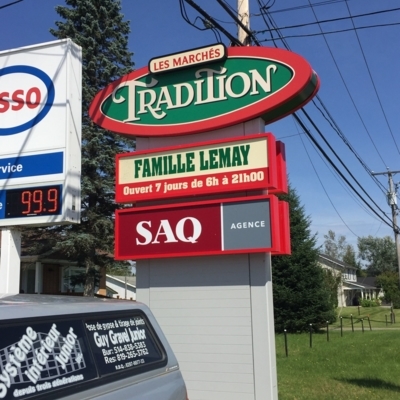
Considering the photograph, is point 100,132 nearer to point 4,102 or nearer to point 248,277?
point 4,102

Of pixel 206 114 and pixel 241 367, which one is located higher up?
pixel 206 114

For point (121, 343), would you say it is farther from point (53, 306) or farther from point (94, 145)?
point (94, 145)

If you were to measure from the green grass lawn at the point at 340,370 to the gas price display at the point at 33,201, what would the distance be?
521 centimetres

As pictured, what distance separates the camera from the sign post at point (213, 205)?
23.6ft

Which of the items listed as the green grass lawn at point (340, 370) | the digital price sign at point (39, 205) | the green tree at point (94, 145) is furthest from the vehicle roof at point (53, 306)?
the green tree at point (94, 145)

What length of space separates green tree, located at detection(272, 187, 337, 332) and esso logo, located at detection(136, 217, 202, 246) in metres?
16.0

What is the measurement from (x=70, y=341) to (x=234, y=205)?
171 inches

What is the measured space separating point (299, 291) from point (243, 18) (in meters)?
15.0

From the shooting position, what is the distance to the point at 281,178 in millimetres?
7504

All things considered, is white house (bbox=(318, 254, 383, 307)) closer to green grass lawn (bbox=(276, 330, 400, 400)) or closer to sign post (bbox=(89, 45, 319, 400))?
green grass lawn (bbox=(276, 330, 400, 400))

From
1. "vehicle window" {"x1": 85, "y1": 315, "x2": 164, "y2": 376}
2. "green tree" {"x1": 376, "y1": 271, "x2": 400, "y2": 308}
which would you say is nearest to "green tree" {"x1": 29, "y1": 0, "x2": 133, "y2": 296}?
"vehicle window" {"x1": 85, "y1": 315, "x2": 164, "y2": 376}

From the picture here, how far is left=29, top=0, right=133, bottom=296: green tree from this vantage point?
74.0 feet

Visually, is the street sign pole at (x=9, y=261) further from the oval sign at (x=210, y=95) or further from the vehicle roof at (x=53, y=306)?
the vehicle roof at (x=53, y=306)

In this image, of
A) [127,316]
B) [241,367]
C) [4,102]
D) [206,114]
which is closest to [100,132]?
[4,102]
